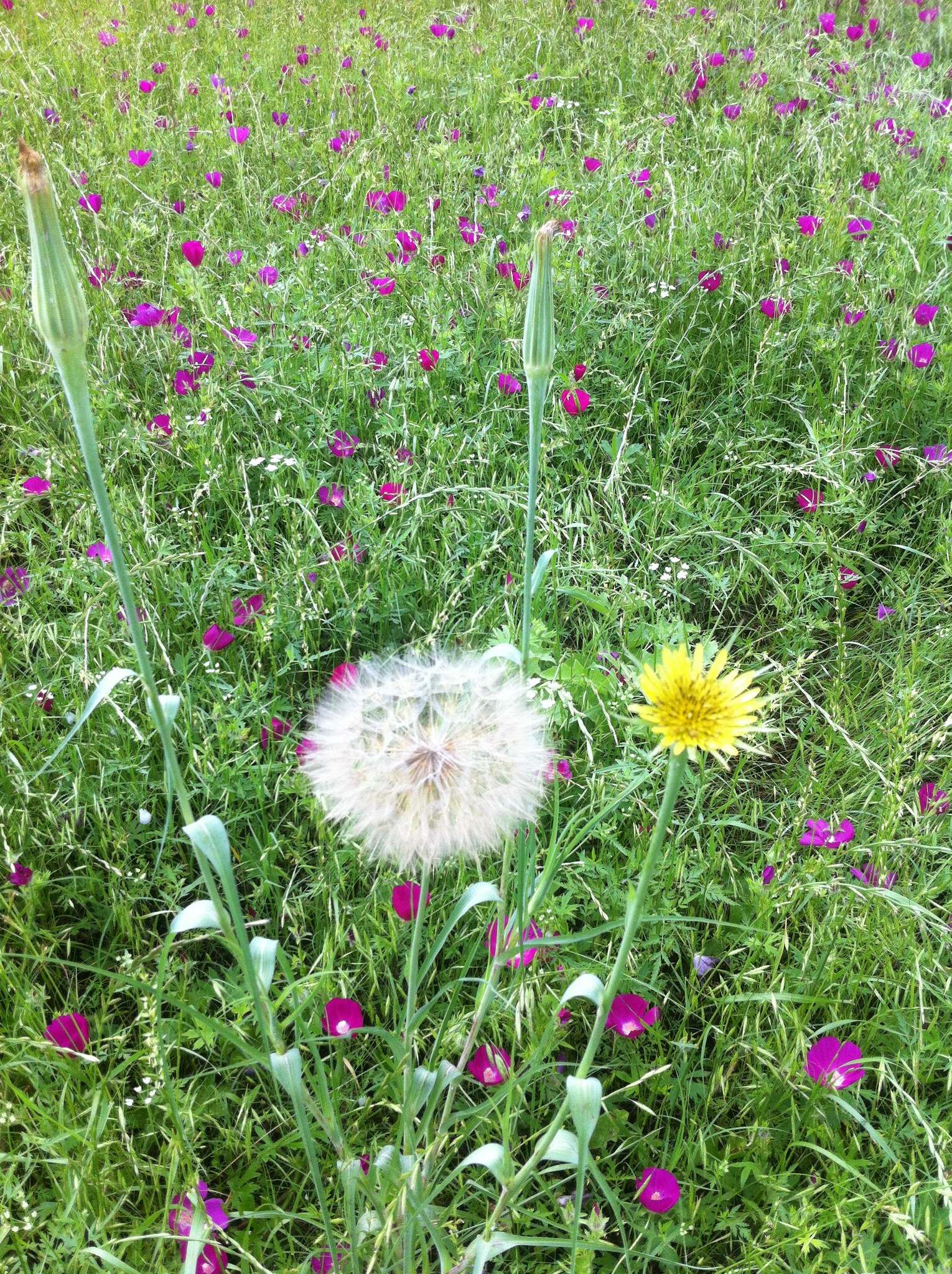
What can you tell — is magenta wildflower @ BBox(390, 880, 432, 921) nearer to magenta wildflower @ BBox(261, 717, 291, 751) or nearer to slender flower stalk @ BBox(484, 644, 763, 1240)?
slender flower stalk @ BBox(484, 644, 763, 1240)

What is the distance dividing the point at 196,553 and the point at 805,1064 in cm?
128

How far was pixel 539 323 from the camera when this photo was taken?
106cm

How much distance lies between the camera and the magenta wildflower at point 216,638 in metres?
1.74

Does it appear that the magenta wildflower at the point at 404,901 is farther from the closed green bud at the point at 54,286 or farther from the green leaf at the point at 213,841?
the closed green bud at the point at 54,286

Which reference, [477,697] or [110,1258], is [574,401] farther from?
[110,1258]

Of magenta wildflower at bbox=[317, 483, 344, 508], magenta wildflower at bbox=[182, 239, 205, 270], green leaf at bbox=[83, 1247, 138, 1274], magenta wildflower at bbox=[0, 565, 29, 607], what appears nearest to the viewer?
green leaf at bbox=[83, 1247, 138, 1274]

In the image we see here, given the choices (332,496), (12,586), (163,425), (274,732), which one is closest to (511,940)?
(274,732)

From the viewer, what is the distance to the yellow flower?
817 mm

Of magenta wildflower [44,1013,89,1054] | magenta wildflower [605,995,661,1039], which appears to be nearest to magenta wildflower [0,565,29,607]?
magenta wildflower [44,1013,89,1054]

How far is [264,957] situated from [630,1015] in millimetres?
583

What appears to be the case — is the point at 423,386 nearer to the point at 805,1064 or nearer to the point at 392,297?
the point at 392,297

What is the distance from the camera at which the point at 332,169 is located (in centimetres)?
333

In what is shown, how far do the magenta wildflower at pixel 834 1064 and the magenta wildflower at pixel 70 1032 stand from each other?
0.98m

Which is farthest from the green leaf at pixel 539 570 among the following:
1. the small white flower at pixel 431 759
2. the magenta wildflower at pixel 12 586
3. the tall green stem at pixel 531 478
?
the magenta wildflower at pixel 12 586
